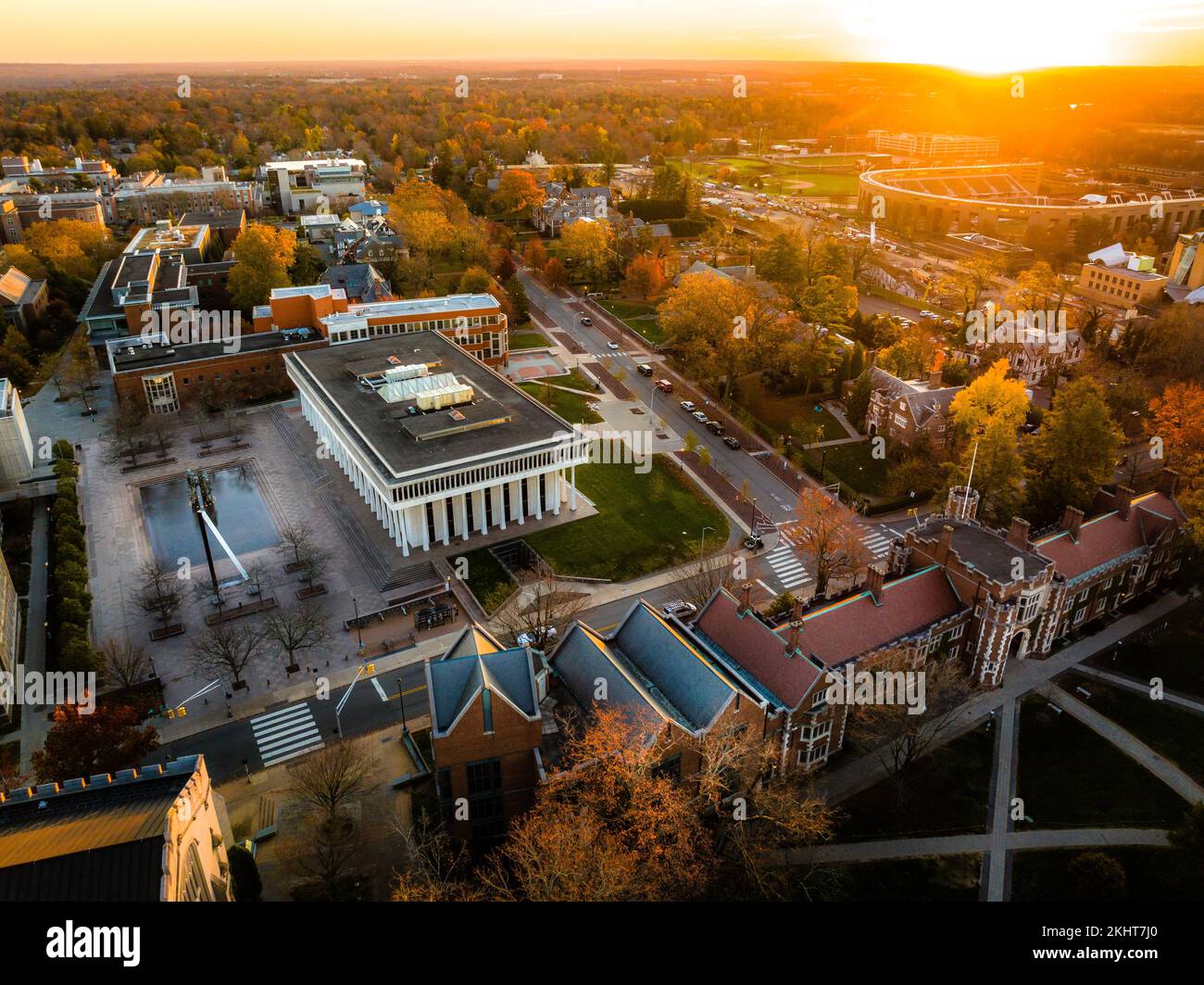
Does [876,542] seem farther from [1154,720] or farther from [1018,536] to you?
[1154,720]

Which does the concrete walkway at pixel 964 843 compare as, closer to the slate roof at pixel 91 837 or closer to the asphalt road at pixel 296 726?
the asphalt road at pixel 296 726

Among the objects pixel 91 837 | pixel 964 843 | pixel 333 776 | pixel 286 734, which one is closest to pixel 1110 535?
pixel 964 843

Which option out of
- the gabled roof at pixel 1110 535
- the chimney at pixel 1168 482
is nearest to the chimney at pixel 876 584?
the gabled roof at pixel 1110 535

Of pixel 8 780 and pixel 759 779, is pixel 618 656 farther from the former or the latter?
pixel 8 780

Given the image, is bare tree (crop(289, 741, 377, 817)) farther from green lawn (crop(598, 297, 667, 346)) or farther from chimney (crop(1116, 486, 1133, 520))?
green lawn (crop(598, 297, 667, 346))

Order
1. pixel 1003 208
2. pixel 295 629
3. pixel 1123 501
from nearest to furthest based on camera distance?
pixel 295 629 < pixel 1123 501 < pixel 1003 208

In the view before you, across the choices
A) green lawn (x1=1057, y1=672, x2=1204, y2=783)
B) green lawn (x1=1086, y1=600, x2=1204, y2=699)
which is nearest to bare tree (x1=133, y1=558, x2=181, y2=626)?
green lawn (x1=1057, y1=672, x2=1204, y2=783)

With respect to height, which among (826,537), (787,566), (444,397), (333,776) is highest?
(444,397)
